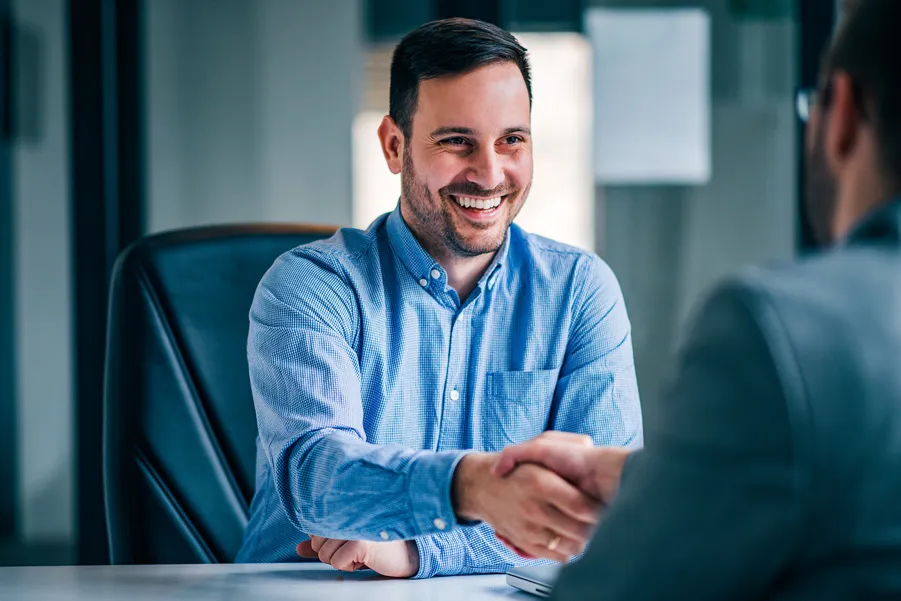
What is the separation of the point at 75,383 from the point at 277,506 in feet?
6.05

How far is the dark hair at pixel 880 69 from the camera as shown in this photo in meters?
0.68

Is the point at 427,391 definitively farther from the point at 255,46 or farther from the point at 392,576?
the point at 255,46

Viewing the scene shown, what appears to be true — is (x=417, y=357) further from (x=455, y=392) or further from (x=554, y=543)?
(x=554, y=543)

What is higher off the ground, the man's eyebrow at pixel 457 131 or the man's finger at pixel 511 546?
the man's eyebrow at pixel 457 131

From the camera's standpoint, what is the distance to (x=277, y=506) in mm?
1435

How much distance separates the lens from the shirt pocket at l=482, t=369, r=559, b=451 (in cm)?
148

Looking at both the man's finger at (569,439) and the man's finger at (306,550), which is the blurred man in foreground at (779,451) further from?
the man's finger at (306,550)

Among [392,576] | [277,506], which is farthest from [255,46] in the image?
[392,576]

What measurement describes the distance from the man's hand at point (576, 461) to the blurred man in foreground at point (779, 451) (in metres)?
0.35

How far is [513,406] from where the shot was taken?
1.48m

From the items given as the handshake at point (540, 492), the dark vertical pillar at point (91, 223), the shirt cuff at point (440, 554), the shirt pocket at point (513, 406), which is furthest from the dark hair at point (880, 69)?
the dark vertical pillar at point (91, 223)

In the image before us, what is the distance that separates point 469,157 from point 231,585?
78 cm

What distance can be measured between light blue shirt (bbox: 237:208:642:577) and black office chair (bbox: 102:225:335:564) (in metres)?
0.10

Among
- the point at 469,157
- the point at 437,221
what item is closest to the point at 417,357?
the point at 437,221
